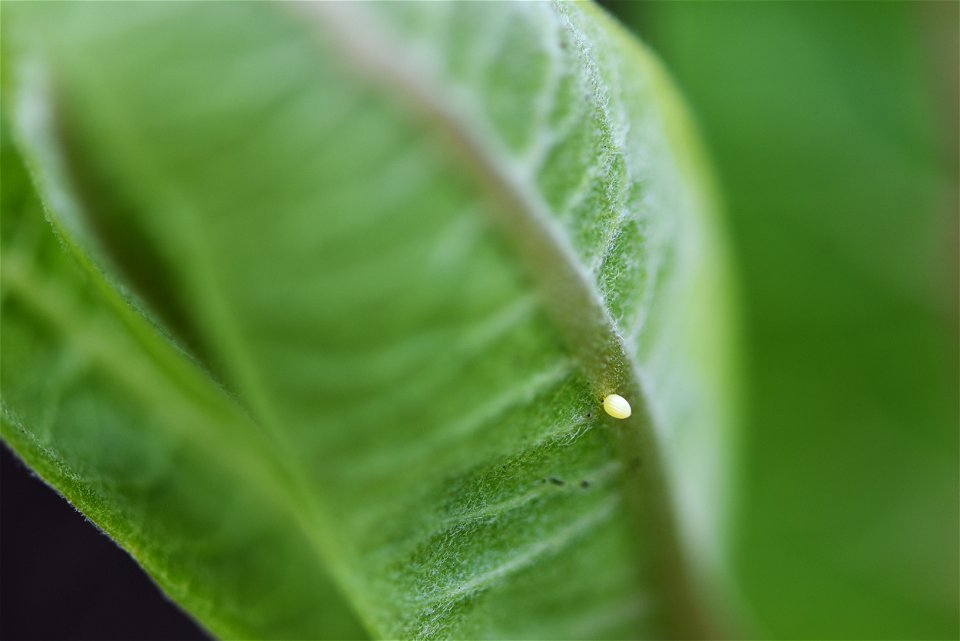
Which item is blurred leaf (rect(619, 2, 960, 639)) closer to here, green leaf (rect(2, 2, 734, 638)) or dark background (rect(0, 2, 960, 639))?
dark background (rect(0, 2, 960, 639))

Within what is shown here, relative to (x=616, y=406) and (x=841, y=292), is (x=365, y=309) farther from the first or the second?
(x=841, y=292)

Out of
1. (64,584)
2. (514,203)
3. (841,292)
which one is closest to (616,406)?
(514,203)

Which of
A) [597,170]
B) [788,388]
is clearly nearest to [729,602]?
[788,388]

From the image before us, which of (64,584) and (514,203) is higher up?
(64,584)

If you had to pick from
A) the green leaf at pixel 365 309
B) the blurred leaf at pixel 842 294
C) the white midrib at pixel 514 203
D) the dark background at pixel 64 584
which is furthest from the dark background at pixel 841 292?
the dark background at pixel 64 584

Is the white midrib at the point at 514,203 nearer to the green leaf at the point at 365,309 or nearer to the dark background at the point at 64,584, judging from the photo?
the green leaf at the point at 365,309

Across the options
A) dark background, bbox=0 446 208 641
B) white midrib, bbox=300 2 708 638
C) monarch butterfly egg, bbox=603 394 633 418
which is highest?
dark background, bbox=0 446 208 641

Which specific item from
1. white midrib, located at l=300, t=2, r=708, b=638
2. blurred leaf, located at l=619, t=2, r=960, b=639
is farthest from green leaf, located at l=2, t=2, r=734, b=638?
blurred leaf, located at l=619, t=2, r=960, b=639
